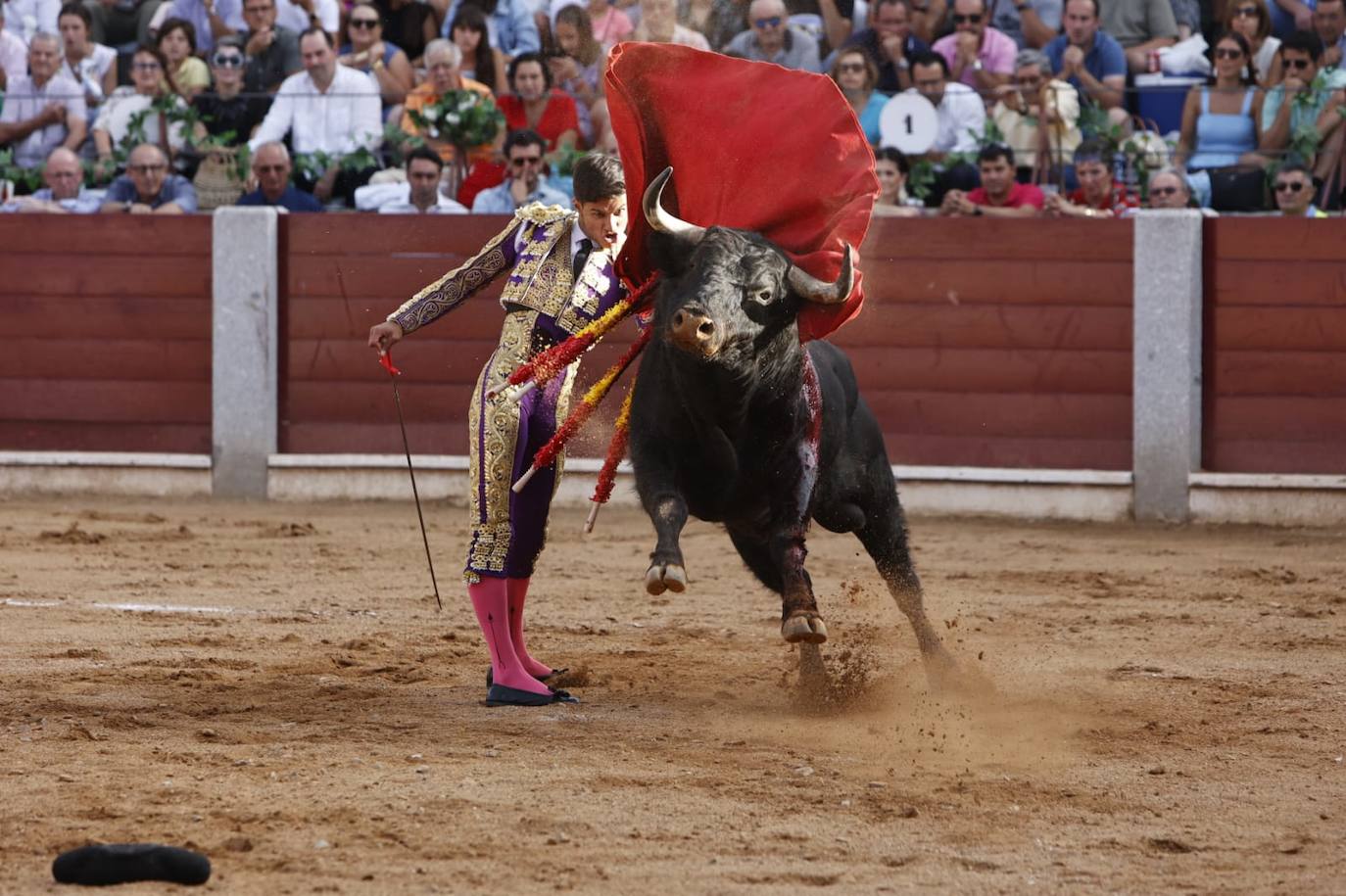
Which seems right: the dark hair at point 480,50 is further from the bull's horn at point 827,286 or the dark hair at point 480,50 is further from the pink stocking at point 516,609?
the bull's horn at point 827,286

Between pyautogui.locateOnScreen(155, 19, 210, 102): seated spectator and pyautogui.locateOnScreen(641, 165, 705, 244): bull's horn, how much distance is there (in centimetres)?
617

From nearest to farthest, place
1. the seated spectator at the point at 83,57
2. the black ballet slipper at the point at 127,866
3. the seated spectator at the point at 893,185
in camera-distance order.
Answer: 1. the black ballet slipper at the point at 127,866
2. the seated spectator at the point at 893,185
3. the seated spectator at the point at 83,57

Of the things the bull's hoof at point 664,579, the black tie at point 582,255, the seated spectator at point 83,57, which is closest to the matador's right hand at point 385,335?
the black tie at point 582,255

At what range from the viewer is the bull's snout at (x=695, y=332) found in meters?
3.23

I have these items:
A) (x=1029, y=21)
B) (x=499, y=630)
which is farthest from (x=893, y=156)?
(x=499, y=630)

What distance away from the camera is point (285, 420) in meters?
8.32

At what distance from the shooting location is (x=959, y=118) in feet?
26.2

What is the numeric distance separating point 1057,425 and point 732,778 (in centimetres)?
483

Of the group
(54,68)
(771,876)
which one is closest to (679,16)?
(54,68)

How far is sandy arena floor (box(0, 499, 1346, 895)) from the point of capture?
2.73 m

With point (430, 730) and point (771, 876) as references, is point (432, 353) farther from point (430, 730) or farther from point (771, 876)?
point (771, 876)

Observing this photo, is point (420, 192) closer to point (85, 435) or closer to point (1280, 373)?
point (85, 435)

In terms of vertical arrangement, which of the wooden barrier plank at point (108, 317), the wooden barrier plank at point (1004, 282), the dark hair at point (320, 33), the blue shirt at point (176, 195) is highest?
the dark hair at point (320, 33)

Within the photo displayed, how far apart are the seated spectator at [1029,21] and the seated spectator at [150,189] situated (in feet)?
12.5
